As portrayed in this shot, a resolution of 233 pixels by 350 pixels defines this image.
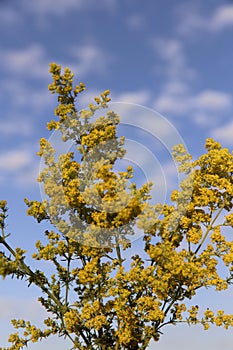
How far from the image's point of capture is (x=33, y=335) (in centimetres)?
1434

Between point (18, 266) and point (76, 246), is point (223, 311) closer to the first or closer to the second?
point (76, 246)

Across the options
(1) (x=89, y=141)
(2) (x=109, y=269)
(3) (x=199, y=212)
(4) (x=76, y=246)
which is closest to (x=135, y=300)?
(2) (x=109, y=269)

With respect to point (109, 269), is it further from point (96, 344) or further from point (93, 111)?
point (93, 111)

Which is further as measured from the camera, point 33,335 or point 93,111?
point 93,111

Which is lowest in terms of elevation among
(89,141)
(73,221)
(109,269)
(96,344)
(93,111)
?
(96,344)

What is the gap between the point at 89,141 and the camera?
14789 millimetres

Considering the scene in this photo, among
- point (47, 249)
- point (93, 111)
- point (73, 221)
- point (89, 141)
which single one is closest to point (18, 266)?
point (47, 249)

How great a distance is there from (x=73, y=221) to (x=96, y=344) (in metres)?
3.35

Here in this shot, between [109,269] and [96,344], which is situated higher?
[109,269]

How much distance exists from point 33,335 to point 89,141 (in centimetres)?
542

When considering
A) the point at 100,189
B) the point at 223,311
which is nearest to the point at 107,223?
the point at 100,189

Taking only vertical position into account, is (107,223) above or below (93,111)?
below

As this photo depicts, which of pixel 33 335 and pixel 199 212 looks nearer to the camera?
pixel 33 335

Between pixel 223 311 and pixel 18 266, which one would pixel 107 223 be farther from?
pixel 223 311
